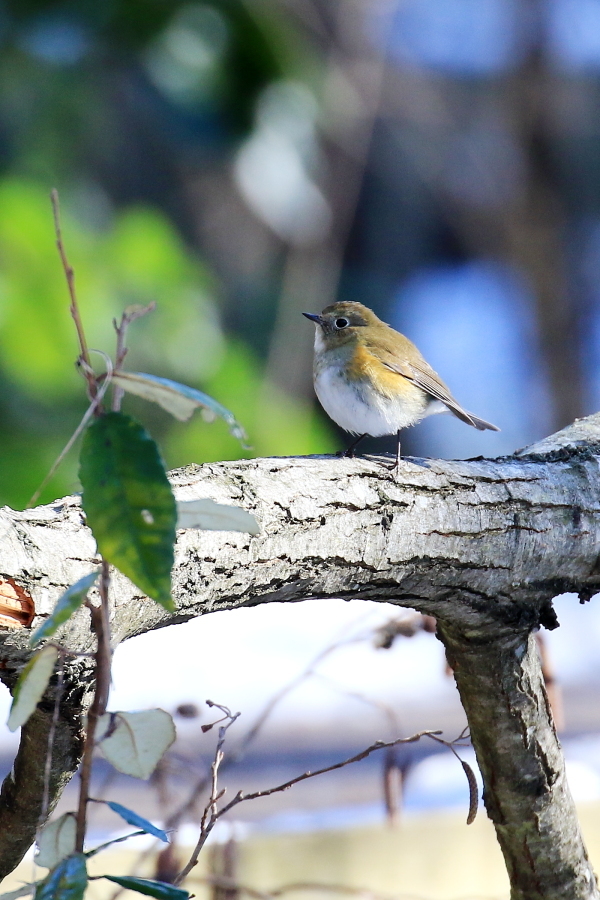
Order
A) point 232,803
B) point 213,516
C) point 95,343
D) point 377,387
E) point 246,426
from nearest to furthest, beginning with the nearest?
point 213,516
point 232,803
point 377,387
point 95,343
point 246,426

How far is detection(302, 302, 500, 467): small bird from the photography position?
128cm

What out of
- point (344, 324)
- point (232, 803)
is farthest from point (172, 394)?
point (344, 324)

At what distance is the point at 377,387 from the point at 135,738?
3.13ft

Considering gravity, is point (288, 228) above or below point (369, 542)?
above

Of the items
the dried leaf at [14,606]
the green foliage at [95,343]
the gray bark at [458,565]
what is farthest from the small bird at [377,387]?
the dried leaf at [14,606]

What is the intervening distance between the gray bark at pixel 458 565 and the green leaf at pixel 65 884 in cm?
20

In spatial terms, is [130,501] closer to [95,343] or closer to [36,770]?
[36,770]

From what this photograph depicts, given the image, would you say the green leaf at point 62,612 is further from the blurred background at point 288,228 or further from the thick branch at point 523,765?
the thick branch at point 523,765

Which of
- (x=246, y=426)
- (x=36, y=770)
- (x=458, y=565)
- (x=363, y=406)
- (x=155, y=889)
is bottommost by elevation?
(x=155, y=889)

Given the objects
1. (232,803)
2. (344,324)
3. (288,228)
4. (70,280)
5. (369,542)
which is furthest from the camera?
(288,228)

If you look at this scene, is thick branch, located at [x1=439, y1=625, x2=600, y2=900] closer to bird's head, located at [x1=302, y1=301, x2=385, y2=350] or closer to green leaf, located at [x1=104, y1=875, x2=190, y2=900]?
green leaf, located at [x1=104, y1=875, x2=190, y2=900]

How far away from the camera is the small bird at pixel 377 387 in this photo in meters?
1.28

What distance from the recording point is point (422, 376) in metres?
1.34

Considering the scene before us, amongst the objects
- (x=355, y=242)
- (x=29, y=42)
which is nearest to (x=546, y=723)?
(x=29, y=42)
